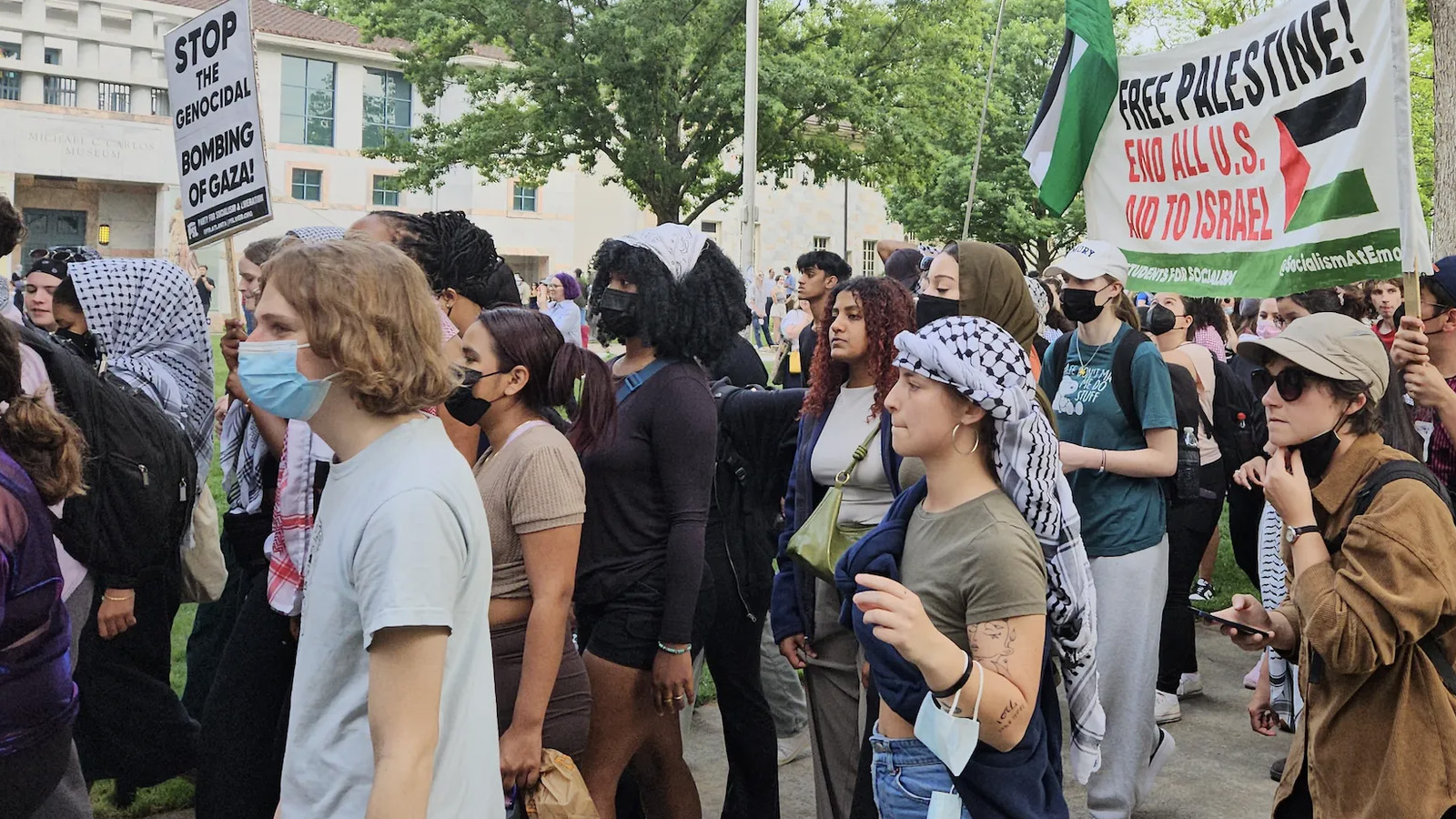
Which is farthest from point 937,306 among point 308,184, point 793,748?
point 308,184

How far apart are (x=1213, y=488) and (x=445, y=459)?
5946mm

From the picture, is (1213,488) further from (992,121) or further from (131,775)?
(992,121)

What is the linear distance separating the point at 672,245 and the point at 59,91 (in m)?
44.6

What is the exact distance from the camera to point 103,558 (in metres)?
3.68

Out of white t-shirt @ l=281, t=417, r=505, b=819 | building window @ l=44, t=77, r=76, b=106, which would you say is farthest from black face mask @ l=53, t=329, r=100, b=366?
building window @ l=44, t=77, r=76, b=106

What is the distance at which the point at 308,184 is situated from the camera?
1800 inches

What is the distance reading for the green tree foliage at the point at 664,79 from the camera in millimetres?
25703

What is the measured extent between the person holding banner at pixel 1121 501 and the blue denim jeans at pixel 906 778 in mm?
2159

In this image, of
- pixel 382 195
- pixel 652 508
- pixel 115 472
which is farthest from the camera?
pixel 382 195

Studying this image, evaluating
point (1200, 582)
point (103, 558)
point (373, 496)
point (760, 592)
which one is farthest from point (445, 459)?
point (1200, 582)

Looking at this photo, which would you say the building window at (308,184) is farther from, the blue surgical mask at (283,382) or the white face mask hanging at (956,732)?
the white face mask hanging at (956,732)

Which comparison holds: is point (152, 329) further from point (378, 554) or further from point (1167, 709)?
point (1167, 709)

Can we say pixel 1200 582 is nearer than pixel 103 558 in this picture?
No

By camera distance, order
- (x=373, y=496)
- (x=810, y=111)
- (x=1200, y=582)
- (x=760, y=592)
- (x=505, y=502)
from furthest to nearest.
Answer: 1. (x=810, y=111)
2. (x=1200, y=582)
3. (x=760, y=592)
4. (x=505, y=502)
5. (x=373, y=496)
